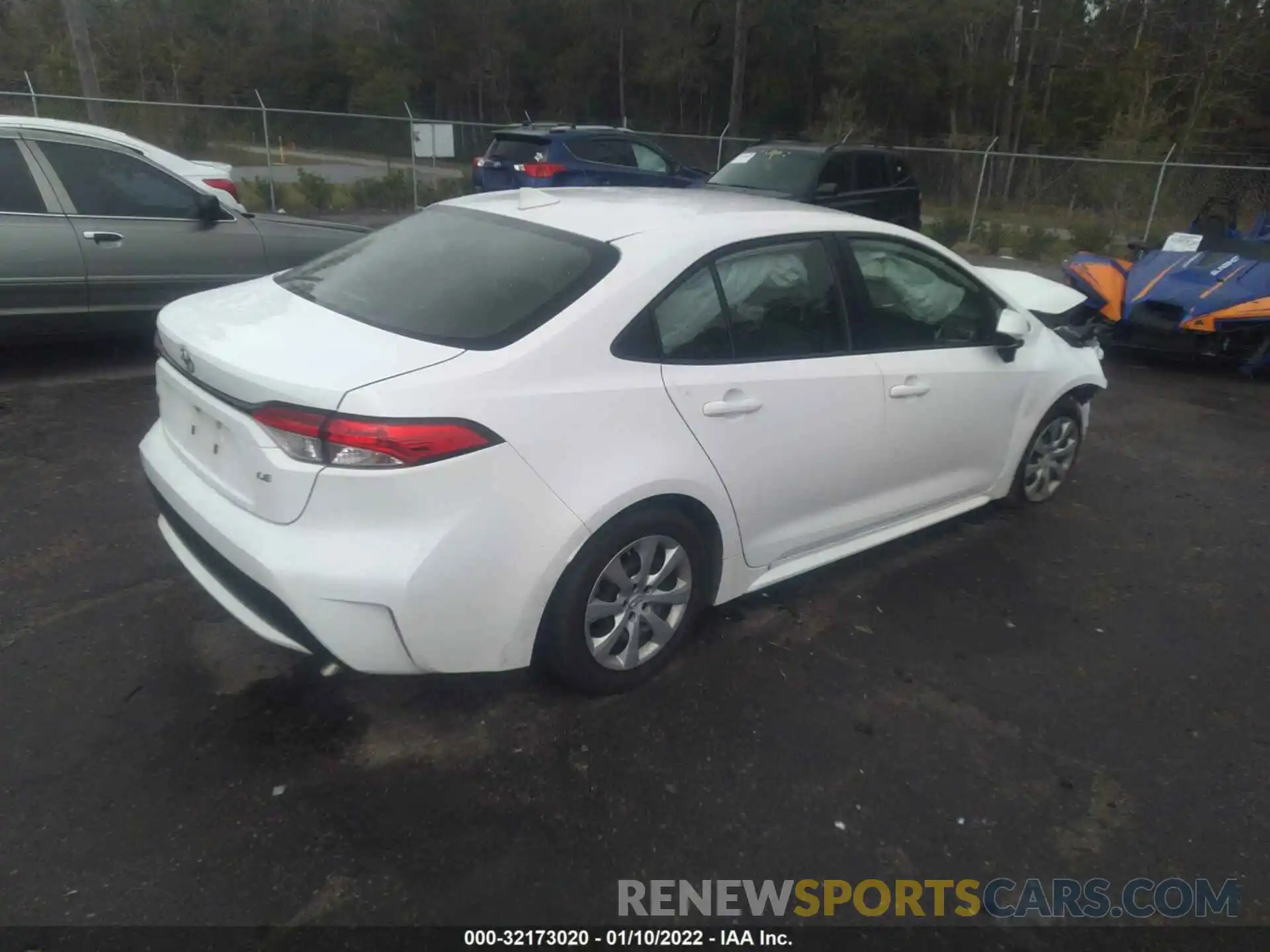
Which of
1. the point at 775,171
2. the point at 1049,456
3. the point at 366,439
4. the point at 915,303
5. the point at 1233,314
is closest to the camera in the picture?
the point at 366,439

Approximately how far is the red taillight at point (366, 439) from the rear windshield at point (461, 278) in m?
0.35

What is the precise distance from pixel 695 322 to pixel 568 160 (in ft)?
34.8

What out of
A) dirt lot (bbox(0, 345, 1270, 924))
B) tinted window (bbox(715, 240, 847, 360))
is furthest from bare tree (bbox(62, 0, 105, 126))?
tinted window (bbox(715, 240, 847, 360))

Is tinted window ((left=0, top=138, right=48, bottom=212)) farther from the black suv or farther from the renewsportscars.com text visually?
the black suv

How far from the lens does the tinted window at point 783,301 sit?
3248 mm

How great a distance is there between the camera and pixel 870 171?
40.5ft

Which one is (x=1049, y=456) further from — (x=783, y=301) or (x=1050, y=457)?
(x=783, y=301)

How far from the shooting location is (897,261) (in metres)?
3.88

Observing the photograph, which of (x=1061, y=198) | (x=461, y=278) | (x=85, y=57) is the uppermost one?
(x=85, y=57)

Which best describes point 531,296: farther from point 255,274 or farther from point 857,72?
point 857,72

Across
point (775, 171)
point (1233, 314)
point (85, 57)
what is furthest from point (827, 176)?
point (85, 57)

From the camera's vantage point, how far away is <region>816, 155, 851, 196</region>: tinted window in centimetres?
1148

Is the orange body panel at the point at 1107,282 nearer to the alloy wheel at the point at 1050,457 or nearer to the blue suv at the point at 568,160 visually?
the alloy wheel at the point at 1050,457

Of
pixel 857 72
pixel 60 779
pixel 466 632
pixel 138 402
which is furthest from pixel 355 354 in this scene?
pixel 857 72
